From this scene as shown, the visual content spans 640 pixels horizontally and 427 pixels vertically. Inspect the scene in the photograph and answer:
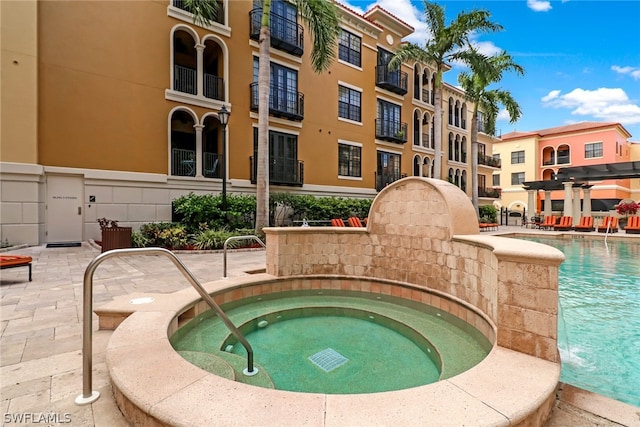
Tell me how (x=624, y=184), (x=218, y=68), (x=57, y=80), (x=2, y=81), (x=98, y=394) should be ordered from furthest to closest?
(x=624, y=184) < (x=218, y=68) < (x=57, y=80) < (x=2, y=81) < (x=98, y=394)

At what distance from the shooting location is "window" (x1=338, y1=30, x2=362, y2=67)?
19848 mm

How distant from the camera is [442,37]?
1738 centimetres

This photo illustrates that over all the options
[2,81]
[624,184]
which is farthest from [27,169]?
[624,184]

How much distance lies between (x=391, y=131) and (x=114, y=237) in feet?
64.3

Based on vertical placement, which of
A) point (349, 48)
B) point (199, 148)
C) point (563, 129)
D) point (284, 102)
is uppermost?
point (349, 48)

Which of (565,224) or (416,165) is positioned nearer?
(565,224)

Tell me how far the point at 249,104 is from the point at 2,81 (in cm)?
910

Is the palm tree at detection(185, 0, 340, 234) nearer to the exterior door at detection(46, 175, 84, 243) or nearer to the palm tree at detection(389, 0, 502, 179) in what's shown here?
the exterior door at detection(46, 175, 84, 243)

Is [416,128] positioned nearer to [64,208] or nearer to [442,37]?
[442,37]

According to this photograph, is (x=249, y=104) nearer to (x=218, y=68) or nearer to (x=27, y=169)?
(x=218, y=68)

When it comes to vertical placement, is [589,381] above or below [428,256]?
below

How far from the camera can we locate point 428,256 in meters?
5.40

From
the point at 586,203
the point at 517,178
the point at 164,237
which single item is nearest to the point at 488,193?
the point at 586,203

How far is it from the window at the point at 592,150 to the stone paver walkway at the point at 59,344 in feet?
154
